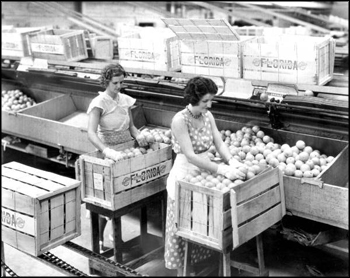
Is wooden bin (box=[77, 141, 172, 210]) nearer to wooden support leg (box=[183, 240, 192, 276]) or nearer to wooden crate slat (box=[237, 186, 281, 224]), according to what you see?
→ wooden support leg (box=[183, 240, 192, 276])

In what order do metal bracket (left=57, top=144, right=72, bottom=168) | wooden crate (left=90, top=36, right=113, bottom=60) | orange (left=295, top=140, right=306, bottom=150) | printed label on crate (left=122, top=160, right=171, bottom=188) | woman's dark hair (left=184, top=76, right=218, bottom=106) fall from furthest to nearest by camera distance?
wooden crate (left=90, top=36, right=113, bottom=60) → metal bracket (left=57, top=144, right=72, bottom=168) → orange (left=295, top=140, right=306, bottom=150) → printed label on crate (left=122, top=160, right=171, bottom=188) → woman's dark hair (left=184, top=76, right=218, bottom=106)

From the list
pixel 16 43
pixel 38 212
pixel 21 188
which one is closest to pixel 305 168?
pixel 38 212

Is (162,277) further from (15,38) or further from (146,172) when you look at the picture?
(15,38)

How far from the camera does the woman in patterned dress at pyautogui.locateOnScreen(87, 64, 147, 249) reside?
3.84 metres

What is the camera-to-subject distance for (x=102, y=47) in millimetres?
6758

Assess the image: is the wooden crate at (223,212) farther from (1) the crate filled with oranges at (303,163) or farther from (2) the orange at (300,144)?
(2) the orange at (300,144)

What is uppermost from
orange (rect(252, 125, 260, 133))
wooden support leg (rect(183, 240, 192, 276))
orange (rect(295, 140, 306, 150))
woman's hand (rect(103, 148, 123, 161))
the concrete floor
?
orange (rect(252, 125, 260, 133))

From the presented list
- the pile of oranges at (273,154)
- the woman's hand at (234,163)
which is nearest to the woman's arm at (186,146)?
the woman's hand at (234,163)

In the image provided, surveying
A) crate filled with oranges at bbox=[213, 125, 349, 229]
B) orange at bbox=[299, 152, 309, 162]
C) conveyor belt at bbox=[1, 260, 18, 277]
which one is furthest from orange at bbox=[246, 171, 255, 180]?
conveyor belt at bbox=[1, 260, 18, 277]

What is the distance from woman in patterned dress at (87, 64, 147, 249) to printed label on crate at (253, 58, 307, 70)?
3.91 feet

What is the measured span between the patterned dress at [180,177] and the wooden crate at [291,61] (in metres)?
1.08

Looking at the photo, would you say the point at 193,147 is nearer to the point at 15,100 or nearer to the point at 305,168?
the point at 305,168

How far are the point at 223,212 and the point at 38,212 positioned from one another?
1.27m

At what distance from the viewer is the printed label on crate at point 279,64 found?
13.2 feet
